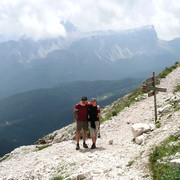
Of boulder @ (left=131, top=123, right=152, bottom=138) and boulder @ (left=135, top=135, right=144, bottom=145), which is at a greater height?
boulder @ (left=131, top=123, right=152, bottom=138)

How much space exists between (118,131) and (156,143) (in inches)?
303

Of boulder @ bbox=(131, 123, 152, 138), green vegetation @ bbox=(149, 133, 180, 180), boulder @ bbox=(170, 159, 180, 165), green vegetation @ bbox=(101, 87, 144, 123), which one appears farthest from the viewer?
green vegetation @ bbox=(101, 87, 144, 123)

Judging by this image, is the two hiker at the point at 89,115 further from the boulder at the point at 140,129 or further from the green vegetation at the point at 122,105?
the green vegetation at the point at 122,105

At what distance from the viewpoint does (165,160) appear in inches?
292

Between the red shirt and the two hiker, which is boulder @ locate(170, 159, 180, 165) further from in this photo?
the red shirt

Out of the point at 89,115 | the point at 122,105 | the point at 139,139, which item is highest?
the point at 89,115

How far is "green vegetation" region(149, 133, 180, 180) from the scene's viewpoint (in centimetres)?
633

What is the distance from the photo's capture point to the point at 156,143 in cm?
988

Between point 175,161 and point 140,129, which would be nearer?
point 175,161

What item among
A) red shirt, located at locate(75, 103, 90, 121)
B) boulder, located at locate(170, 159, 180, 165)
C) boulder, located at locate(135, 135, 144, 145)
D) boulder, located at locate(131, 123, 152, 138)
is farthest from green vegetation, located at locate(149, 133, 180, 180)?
red shirt, located at locate(75, 103, 90, 121)

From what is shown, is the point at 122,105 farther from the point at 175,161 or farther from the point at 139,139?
the point at 175,161

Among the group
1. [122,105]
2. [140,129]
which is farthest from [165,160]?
[122,105]

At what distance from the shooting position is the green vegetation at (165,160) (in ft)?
20.8

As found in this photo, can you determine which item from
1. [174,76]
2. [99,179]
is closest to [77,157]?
[99,179]
